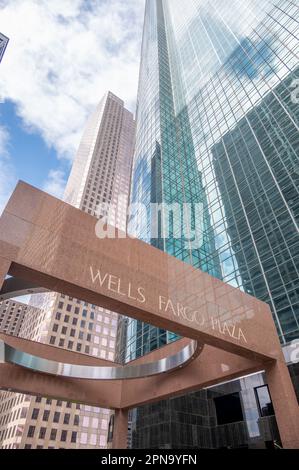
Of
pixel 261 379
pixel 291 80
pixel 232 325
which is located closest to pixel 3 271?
pixel 232 325

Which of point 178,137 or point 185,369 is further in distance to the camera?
point 178,137

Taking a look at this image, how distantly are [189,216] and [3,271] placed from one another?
117 ft

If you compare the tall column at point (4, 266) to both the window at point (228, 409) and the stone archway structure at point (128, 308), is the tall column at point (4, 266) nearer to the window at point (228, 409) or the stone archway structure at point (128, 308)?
the stone archway structure at point (128, 308)

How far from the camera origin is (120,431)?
17.2 meters

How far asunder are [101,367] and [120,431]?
13.2ft

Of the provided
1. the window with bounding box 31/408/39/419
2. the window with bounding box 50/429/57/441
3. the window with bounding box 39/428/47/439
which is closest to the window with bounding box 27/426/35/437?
the window with bounding box 39/428/47/439

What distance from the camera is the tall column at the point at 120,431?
17.1m

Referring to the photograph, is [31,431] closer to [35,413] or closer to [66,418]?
[35,413]

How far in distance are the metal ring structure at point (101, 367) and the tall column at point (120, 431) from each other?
298 cm

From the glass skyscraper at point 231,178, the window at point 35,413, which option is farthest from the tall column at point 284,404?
the window at point 35,413

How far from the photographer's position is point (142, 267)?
1015 centimetres

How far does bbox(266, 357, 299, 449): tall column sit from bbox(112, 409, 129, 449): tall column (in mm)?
9615
